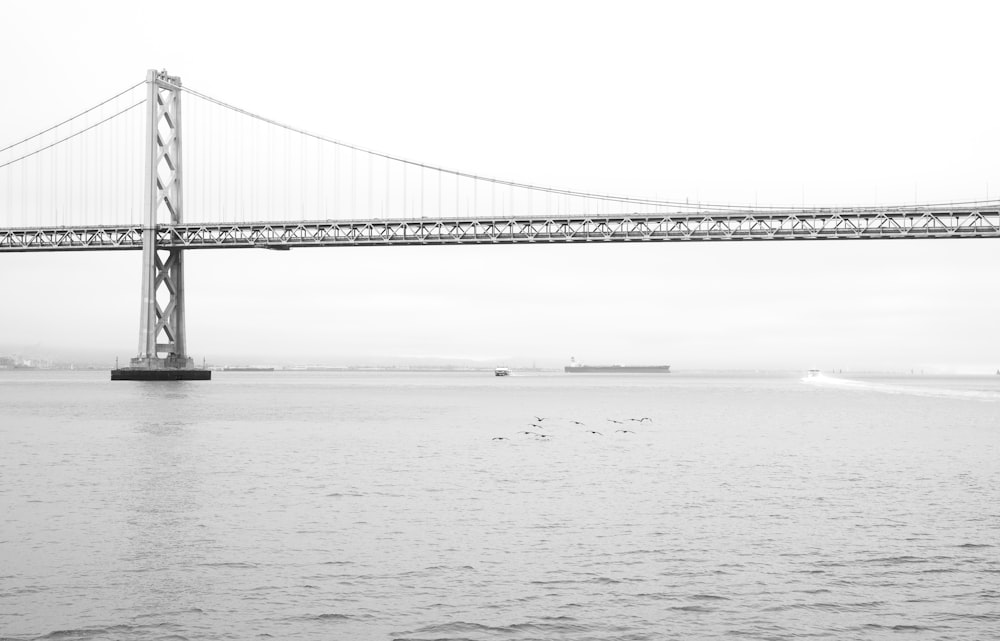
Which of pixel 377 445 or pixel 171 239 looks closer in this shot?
pixel 377 445

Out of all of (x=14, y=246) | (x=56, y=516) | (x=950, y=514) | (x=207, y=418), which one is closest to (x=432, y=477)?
(x=56, y=516)

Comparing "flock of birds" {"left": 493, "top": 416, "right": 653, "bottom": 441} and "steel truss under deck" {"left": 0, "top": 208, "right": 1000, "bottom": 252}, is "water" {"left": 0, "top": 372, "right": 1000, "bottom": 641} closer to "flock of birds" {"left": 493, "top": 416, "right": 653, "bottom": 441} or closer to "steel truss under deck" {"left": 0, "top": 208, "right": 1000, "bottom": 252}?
"flock of birds" {"left": 493, "top": 416, "right": 653, "bottom": 441}

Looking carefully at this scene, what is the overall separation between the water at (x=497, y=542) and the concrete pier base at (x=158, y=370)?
154ft

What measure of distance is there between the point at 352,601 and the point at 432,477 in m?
10.3

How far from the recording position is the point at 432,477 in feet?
65.3

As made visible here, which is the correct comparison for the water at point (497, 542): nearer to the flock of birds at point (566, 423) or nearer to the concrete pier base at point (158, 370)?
Result: the flock of birds at point (566, 423)

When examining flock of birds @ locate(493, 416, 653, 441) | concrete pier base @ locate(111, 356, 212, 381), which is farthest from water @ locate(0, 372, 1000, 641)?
concrete pier base @ locate(111, 356, 212, 381)

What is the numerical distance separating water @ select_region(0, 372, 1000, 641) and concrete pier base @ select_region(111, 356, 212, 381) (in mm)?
46872

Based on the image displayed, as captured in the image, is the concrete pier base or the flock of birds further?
the concrete pier base

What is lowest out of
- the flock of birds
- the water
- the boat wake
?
the boat wake

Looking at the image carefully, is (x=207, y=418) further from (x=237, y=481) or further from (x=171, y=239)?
(x=171, y=239)

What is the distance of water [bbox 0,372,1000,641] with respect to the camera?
9.06 m

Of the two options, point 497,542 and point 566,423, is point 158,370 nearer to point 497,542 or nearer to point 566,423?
point 566,423

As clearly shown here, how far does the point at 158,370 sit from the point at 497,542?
64.4 m
